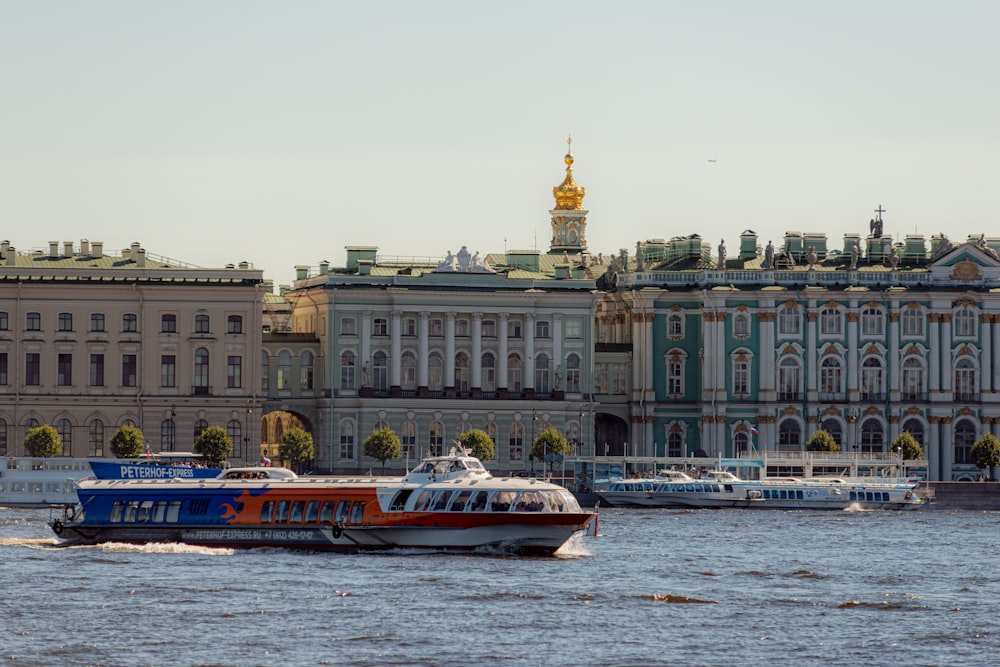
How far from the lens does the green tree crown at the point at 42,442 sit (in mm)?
127688

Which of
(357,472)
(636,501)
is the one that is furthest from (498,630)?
(357,472)

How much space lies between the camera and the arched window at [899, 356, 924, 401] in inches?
5615

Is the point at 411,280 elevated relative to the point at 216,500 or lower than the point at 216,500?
elevated

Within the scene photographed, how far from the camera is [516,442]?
140 meters

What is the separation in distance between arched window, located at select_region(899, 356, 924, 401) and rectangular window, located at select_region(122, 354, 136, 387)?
40.7 metres

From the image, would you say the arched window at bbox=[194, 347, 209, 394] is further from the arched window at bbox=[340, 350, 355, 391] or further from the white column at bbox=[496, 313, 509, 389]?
the white column at bbox=[496, 313, 509, 389]

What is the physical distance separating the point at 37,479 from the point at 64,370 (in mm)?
20393

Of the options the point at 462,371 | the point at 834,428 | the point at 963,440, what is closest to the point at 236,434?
the point at 462,371

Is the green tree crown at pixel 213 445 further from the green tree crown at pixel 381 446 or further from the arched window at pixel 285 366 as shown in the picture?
the arched window at pixel 285 366

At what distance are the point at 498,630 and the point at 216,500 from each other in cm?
2209

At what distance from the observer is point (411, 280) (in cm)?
13900

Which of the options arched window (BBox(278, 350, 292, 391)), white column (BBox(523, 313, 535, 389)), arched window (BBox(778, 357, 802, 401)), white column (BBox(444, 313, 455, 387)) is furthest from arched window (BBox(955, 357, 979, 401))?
arched window (BBox(278, 350, 292, 391))

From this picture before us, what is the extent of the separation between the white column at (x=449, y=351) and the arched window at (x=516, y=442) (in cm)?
398

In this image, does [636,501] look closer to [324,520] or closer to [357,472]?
[357,472]
